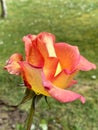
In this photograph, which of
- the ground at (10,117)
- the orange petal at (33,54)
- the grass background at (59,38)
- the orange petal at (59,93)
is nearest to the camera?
the orange petal at (59,93)

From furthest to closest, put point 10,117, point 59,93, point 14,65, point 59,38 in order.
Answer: point 59,38
point 10,117
point 14,65
point 59,93

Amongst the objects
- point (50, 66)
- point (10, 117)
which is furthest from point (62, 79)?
point (10, 117)

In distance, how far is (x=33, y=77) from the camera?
2.89 feet

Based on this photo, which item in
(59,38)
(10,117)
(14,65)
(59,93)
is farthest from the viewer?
(59,38)

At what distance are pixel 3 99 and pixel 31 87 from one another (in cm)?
399

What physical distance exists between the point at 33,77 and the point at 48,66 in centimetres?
6

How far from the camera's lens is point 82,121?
4.35 metres

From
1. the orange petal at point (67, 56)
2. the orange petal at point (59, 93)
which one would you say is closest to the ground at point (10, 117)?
the orange petal at point (67, 56)

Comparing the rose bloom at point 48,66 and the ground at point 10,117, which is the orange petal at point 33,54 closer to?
the rose bloom at point 48,66

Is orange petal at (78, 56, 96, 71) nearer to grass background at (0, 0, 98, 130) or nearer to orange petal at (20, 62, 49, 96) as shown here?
orange petal at (20, 62, 49, 96)

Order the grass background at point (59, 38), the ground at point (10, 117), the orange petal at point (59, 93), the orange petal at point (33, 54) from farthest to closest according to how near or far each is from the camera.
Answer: the grass background at point (59, 38) → the ground at point (10, 117) → the orange petal at point (33, 54) → the orange petal at point (59, 93)

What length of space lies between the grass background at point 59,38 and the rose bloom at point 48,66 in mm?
622

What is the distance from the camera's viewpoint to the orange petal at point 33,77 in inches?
33.8

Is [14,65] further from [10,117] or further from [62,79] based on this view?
[10,117]
